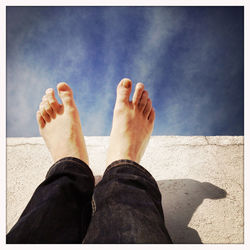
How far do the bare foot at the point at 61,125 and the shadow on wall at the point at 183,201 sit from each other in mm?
461

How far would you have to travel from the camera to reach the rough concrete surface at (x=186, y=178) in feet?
2.20

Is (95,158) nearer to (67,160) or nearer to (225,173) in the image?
(67,160)

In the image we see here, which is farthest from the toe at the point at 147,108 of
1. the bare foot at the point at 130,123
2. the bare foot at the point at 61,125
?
the bare foot at the point at 61,125

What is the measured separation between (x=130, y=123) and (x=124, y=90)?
0.24m

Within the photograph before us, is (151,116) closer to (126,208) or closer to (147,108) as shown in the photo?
(147,108)

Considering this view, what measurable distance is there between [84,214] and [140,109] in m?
0.82

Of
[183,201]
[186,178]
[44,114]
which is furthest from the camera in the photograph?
[44,114]

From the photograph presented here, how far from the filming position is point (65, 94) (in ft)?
3.71

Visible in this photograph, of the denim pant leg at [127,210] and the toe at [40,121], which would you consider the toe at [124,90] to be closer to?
the toe at [40,121]

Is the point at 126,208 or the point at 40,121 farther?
the point at 40,121

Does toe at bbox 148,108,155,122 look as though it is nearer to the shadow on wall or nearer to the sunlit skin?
the sunlit skin

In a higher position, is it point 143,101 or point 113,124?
point 143,101

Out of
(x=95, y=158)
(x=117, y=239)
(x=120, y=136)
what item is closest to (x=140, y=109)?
(x=120, y=136)

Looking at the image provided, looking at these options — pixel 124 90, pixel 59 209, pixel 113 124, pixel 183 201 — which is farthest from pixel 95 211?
pixel 124 90
